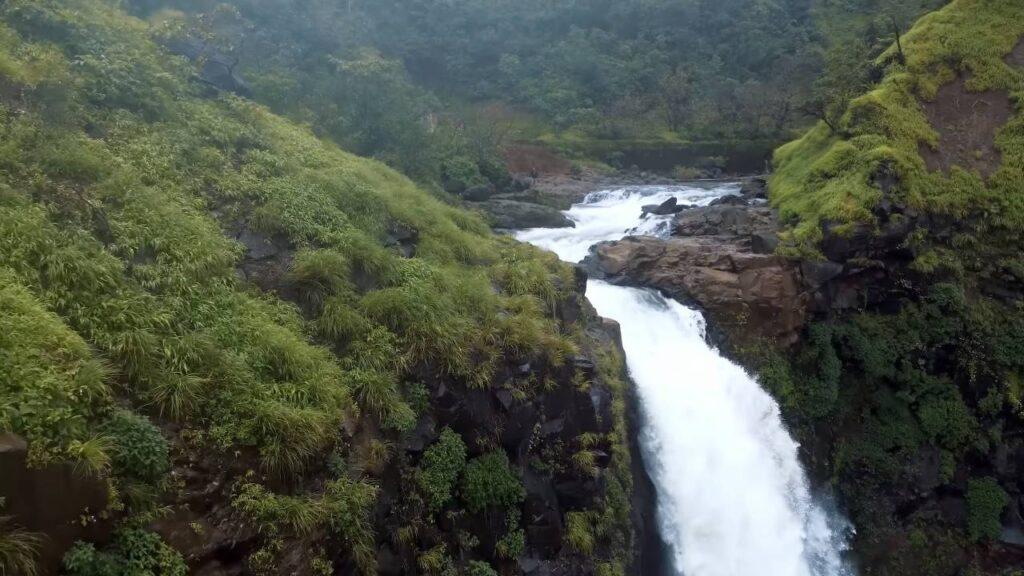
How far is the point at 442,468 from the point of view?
7.62 m

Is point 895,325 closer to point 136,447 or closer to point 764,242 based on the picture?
point 764,242

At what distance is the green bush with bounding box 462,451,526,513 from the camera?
7852mm

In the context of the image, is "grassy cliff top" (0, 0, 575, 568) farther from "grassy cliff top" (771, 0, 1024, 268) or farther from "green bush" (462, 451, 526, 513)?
"grassy cliff top" (771, 0, 1024, 268)

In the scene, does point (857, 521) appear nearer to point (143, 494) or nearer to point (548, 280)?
point (548, 280)

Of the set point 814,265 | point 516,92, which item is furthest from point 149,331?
point 516,92

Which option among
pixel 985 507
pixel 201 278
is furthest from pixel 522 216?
pixel 201 278

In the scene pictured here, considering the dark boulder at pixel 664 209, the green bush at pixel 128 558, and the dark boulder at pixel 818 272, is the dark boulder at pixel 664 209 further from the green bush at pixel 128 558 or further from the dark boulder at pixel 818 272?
the green bush at pixel 128 558

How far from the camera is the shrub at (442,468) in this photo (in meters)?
7.38

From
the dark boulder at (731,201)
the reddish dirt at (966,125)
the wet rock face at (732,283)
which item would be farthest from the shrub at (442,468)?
the reddish dirt at (966,125)

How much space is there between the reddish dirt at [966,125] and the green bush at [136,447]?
19436 mm

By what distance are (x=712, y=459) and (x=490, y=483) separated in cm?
540

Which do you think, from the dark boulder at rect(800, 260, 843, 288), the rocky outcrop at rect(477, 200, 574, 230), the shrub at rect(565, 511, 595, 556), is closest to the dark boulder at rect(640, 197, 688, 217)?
the rocky outcrop at rect(477, 200, 574, 230)

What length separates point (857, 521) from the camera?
14102 millimetres

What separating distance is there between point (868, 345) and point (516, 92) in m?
37.7
